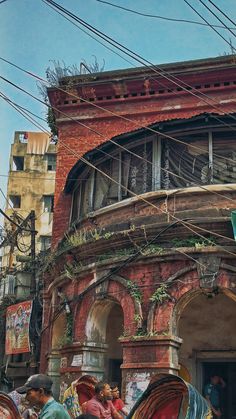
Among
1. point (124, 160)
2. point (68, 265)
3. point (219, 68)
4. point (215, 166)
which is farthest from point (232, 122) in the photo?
Answer: point (68, 265)

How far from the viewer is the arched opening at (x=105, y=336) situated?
38.0 feet

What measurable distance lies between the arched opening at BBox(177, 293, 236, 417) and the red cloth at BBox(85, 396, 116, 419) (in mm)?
4820

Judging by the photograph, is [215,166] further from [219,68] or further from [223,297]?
[219,68]

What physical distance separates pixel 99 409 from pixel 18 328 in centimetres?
936

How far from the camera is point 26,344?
50.7ft

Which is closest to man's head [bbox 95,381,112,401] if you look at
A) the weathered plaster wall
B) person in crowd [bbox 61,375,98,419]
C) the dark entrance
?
person in crowd [bbox 61,375,98,419]

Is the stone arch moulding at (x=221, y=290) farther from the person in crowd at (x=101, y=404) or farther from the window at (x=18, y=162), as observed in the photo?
the window at (x=18, y=162)

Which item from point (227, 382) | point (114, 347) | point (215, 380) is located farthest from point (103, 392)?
point (114, 347)

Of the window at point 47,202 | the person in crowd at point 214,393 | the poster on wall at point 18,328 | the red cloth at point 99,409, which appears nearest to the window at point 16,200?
the window at point 47,202

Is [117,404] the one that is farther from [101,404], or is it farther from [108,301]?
[108,301]

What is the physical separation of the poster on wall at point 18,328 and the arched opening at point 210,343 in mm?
5163

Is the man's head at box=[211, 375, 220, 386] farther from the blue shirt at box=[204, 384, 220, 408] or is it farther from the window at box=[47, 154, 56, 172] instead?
the window at box=[47, 154, 56, 172]

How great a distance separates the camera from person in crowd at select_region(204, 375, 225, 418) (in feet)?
38.0

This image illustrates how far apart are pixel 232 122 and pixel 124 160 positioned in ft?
8.55
